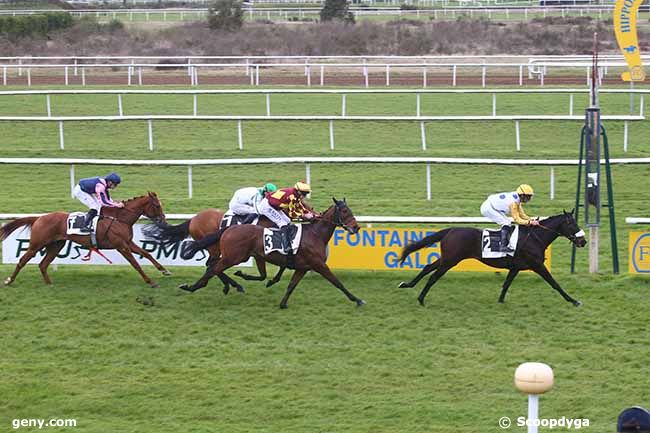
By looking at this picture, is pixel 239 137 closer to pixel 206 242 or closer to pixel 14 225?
pixel 14 225

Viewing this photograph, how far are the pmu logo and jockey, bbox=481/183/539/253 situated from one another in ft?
4.42

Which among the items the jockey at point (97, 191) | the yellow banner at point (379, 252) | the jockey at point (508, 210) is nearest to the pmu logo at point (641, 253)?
the yellow banner at point (379, 252)

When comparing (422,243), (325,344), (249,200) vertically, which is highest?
(249,200)

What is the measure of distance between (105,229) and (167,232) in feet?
2.00

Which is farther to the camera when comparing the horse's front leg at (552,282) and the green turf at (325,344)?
the horse's front leg at (552,282)

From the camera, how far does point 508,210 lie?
413 inches

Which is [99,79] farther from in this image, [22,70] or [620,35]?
[620,35]

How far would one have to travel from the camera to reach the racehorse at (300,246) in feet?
33.8

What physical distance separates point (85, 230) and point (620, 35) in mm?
11211

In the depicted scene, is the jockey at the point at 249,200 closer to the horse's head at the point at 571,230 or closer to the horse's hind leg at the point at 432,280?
the horse's hind leg at the point at 432,280

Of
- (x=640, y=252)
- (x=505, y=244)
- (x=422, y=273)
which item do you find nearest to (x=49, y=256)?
(x=422, y=273)

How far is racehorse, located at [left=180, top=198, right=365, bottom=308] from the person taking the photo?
10312 millimetres

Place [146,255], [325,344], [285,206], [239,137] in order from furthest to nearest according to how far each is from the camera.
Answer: [239,137] < [146,255] < [285,206] < [325,344]

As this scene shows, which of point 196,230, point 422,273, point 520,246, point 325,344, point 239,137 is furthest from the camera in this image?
point 239,137
